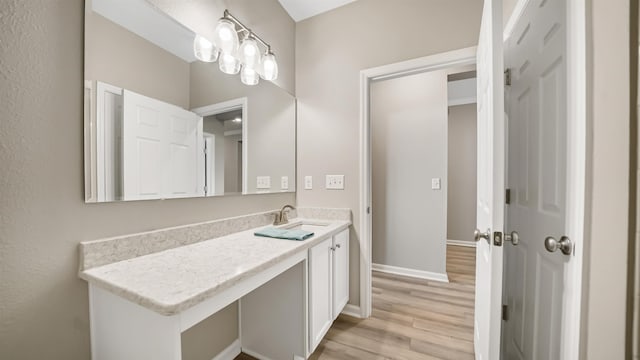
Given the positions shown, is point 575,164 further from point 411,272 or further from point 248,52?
point 411,272

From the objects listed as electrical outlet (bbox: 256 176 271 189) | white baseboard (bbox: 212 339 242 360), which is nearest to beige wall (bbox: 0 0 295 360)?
white baseboard (bbox: 212 339 242 360)

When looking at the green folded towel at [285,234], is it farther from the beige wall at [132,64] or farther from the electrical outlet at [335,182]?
the beige wall at [132,64]

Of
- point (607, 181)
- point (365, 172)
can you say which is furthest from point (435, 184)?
point (607, 181)

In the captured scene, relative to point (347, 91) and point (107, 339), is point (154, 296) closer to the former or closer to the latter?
point (107, 339)

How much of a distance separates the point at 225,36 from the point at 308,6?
39.8 inches

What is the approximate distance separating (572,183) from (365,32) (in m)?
1.75

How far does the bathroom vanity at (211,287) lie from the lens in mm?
725

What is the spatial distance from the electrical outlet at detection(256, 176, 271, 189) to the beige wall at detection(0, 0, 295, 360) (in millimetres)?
906

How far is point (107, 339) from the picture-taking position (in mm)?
856

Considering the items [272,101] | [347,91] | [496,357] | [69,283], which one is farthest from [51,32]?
[496,357]

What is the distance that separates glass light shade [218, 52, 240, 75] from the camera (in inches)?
56.0

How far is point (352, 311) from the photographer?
1.96 meters

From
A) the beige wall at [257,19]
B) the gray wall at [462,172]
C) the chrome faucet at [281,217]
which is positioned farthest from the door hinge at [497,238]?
the gray wall at [462,172]

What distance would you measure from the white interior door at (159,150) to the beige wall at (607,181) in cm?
160
